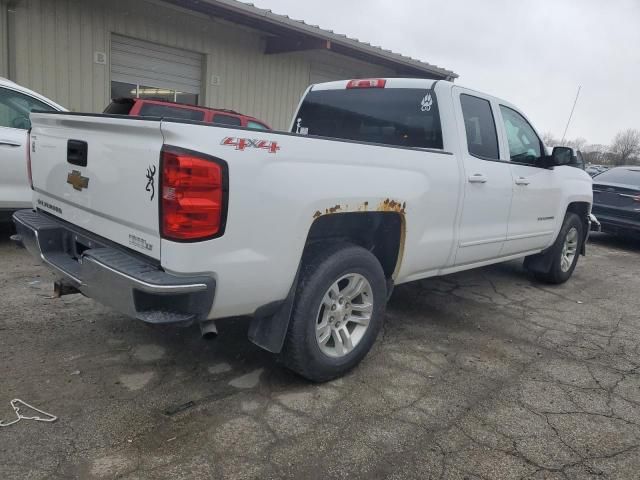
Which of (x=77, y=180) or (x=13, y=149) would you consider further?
(x=13, y=149)

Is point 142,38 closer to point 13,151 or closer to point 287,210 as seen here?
point 13,151

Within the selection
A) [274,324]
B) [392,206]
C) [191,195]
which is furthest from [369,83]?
[191,195]

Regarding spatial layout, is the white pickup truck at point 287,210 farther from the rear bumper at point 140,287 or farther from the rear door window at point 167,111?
the rear door window at point 167,111

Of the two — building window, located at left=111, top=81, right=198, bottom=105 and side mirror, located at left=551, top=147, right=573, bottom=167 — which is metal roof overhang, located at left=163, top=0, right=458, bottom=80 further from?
side mirror, located at left=551, top=147, right=573, bottom=167

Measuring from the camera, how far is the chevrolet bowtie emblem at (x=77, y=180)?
116 inches

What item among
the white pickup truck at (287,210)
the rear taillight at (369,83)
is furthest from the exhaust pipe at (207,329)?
the rear taillight at (369,83)

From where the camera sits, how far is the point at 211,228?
2.43 m

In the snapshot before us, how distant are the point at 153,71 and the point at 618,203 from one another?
906 centimetres

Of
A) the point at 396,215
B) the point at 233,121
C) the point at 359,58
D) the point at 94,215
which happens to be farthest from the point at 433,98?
the point at 359,58

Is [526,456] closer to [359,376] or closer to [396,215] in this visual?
[359,376]

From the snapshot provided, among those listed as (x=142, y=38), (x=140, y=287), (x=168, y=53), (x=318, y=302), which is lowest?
(x=318, y=302)

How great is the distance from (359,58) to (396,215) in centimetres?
1055

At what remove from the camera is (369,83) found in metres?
4.44

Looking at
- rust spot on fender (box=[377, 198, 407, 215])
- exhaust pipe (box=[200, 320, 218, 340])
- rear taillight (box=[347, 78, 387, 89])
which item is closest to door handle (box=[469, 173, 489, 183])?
rust spot on fender (box=[377, 198, 407, 215])
